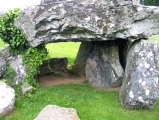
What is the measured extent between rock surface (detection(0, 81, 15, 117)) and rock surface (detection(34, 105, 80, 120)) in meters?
1.03

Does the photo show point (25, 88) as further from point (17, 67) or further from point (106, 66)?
point (106, 66)

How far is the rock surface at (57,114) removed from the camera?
730cm

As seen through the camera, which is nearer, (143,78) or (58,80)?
(143,78)

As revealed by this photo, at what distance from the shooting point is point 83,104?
28.3ft

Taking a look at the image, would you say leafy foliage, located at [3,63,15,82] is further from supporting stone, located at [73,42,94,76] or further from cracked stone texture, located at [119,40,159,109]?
cracked stone texture, located at [119,40,159,109]

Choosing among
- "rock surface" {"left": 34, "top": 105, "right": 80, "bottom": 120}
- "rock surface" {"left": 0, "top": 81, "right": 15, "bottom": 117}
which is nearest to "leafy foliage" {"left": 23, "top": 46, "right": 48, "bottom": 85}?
"rock surface" {"left": 0, "top": 81, "right": 15, "bottom": 117}

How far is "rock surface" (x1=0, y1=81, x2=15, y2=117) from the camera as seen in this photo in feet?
25.4

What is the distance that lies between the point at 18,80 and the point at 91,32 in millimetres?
3077

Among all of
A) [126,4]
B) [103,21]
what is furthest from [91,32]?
[126,4]

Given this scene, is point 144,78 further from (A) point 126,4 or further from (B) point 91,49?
(B) point 91,49

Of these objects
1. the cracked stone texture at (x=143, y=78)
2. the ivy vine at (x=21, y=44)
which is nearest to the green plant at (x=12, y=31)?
the ivy vine at (x=21, y=44)

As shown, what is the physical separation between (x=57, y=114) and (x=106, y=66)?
137 inches

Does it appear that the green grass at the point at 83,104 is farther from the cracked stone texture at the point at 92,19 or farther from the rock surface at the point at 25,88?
the cracked stone texture at the point at 92,19

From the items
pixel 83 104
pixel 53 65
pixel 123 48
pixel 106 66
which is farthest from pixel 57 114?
pixel 53 65
